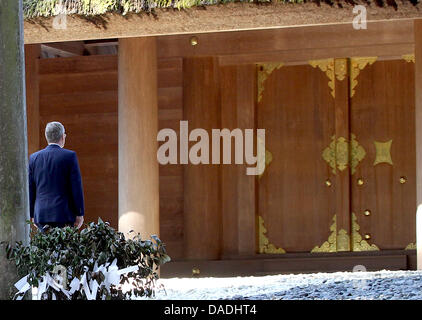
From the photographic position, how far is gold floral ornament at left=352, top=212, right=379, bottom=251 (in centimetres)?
1111

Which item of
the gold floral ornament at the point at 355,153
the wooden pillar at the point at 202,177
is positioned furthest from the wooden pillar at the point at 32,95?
the gold floral ornament at the point at 355,153

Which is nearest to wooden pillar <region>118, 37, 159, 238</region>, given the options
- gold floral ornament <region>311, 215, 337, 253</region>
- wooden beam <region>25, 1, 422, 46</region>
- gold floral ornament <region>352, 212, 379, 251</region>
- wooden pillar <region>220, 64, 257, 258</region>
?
wooden beam <region>25, 1, 422, 46</region>

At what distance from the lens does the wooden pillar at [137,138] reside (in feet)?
29.5

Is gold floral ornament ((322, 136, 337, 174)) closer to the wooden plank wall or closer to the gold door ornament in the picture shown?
the gold door ornament

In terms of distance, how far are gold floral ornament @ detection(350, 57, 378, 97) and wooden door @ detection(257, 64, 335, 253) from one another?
28 cm

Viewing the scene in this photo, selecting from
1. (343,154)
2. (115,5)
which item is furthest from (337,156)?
(115,5)

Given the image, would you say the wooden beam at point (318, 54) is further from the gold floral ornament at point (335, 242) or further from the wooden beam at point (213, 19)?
the wooden beam at point (213, 19)

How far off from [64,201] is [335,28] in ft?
16.9

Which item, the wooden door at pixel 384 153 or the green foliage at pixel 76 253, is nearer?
the green foliage at pixel 76 253

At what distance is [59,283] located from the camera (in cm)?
580

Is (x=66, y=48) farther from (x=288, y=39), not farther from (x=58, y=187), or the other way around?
(x=58, y=187)

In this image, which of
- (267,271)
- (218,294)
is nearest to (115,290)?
(218,294)

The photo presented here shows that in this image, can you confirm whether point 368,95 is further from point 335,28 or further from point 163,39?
point 163,39

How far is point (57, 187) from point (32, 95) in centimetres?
438
